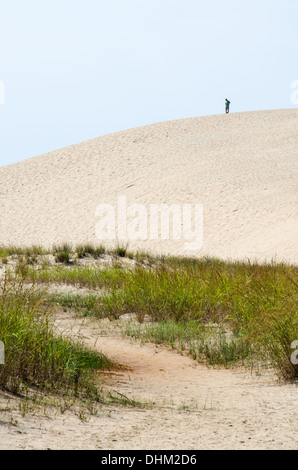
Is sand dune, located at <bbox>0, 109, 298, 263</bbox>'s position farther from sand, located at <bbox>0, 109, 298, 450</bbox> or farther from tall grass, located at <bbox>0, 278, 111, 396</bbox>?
tall grass, located at <bbox>0, 278, 111, 396</bbox>

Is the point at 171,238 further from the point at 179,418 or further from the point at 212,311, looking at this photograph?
the point at 179,418

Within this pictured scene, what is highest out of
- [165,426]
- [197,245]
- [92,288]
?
[165,426]

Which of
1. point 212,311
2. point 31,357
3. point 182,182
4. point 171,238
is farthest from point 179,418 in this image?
point 182,182

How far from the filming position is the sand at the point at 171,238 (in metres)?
3.54

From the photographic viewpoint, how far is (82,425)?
12.0 feet

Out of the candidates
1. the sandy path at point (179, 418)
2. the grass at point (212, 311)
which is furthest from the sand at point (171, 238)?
the grass at point (212, 311)

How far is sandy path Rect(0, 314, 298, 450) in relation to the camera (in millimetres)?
3320

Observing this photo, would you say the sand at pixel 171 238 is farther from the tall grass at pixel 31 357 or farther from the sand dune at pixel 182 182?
the tall grass at pixel 31 357

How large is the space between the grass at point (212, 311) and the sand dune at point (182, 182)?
11.1 metres

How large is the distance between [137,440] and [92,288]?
7444 millimetres

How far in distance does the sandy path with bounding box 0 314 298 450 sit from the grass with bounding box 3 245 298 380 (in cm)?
40

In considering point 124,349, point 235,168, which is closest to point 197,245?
point 235,168
